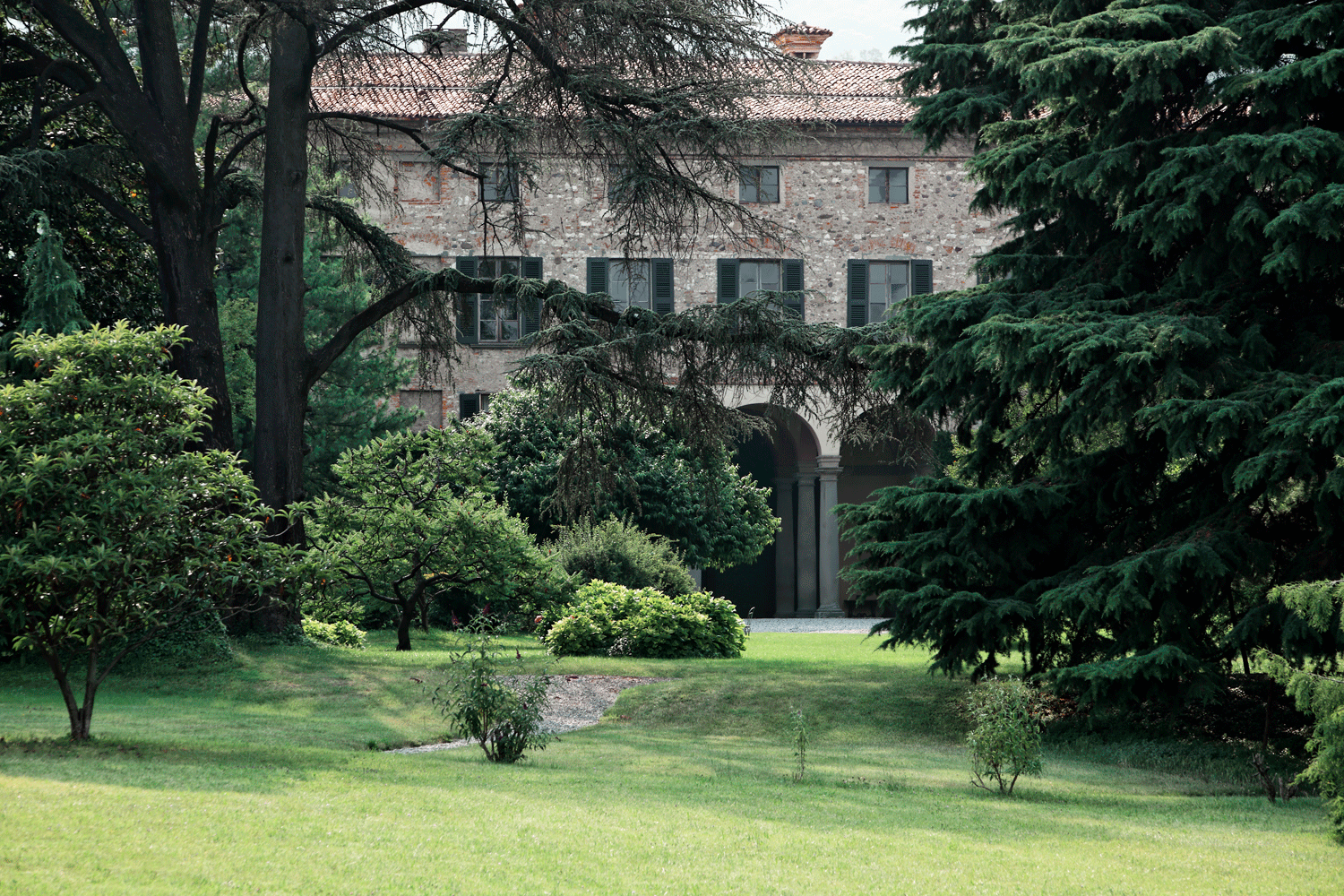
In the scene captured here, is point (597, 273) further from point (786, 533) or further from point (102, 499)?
point (102, 499)

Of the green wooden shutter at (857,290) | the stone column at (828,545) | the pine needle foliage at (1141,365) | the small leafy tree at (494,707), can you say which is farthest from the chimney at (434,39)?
the stone column at (828,545)

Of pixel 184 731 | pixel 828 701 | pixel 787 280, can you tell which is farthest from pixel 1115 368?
pixel 787 280

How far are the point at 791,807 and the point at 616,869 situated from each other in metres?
2.23

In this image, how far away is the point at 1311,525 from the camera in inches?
428

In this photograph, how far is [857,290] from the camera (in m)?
32.2

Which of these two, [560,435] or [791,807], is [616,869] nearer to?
[791,807]

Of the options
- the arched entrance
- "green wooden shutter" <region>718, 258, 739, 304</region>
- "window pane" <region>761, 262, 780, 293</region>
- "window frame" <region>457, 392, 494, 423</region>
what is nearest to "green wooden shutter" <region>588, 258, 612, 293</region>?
"green wooden shutter" <region>718, 258, 739, 304</region>

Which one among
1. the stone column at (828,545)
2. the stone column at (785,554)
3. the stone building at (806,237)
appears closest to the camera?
A: the stone building at (806,237)

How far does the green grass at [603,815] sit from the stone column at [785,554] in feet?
74.7

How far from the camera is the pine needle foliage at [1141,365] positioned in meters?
9.74

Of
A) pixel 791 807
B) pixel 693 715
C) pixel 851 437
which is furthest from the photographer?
pixel 851 437

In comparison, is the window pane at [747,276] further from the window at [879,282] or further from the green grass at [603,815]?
the green grass at [603,815]

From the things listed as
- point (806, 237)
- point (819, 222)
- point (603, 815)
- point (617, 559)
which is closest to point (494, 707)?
point (603, 815)

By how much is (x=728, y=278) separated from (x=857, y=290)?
3482 millimetres
